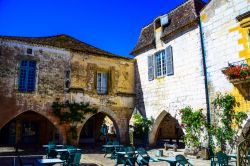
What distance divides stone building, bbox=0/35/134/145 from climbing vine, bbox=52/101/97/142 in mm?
269

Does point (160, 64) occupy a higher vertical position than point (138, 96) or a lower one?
higher

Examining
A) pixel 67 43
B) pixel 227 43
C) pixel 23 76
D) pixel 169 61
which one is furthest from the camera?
pixel 67 43

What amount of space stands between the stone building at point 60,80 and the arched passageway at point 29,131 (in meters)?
1.02

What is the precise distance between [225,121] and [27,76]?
10.3m

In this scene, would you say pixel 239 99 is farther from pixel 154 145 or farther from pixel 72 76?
pixel 72 76

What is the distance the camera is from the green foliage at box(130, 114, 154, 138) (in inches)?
568

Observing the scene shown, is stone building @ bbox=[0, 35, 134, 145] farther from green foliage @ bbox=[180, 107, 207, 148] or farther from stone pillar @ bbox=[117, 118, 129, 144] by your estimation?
green foliage @ bbox=[180, 107, 207, 148]

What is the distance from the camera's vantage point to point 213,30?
11250 millimetres

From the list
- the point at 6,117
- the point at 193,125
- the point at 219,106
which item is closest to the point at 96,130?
the point at 6,117

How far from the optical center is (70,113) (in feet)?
44.6

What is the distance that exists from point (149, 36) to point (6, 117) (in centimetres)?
962

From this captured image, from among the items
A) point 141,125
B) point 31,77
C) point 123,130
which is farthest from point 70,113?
point 141,125

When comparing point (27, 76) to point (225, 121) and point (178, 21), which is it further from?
point (225, 121)

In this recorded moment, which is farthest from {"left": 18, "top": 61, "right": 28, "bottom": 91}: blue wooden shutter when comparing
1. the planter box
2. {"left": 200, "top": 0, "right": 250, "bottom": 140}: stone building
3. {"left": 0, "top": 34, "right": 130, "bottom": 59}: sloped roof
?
the planter box
